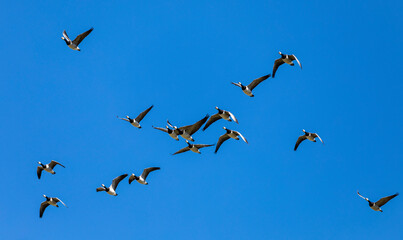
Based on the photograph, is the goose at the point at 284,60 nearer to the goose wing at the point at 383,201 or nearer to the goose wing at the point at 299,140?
the goose wing at the point at 299,140

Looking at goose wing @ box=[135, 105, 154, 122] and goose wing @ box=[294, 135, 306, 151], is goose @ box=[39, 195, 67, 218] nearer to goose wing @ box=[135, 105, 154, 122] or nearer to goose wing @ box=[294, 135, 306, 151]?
goose wing @ box=[135, 105, 154, 122]

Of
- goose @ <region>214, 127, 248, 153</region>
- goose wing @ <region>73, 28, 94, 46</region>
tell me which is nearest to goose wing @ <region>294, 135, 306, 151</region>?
goose @ <region>214, 127, 248, 153</region>

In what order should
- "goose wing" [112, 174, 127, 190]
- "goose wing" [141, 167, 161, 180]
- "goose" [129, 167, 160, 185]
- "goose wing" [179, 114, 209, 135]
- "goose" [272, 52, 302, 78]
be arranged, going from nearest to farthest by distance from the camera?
"goose wing" [179, 114, 209, 135] → "goose" [272, 52, 302, 78] → "goose" [129, 167, 160, 185] → "goose wing" [141, 167, 161, 180] → "goose wing" [112, 174, 127, 190]

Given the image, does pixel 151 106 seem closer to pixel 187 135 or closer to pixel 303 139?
pixel 187 135

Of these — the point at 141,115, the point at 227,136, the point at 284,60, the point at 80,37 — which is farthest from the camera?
the point at 141,115

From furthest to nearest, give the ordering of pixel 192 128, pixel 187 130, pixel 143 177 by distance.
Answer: pixel 143 177
pixel 187 130
pixel 192 128

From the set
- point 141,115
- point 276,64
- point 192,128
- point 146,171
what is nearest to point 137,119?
point 141,115

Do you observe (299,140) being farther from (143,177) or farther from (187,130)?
(143,177)

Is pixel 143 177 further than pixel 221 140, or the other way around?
pixel 143 177

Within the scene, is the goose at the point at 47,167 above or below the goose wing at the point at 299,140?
below

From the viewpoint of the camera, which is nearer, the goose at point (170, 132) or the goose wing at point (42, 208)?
the goose at point (170, 132)

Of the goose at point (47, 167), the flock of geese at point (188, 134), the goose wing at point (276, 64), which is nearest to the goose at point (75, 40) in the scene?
the flock of geese at point (188, 134)

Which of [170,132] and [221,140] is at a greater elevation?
[221,140]

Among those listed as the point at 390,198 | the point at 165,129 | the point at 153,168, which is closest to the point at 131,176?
the point at 153,168
